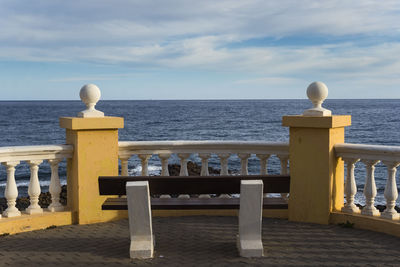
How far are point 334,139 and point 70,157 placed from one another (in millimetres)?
3745

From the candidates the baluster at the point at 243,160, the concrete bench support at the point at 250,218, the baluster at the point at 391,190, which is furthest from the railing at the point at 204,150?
the concrete bench support at the point at 250,218

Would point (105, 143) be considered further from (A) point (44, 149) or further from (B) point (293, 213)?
(B) point (293, 213)

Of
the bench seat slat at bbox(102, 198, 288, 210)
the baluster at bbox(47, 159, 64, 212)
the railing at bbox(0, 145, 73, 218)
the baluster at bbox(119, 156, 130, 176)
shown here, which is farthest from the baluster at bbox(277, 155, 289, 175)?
the baluster at bbox(47, 159, 64, 212)

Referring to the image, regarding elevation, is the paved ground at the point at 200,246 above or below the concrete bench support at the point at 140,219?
below

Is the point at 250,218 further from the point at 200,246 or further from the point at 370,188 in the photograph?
the point at 370,188

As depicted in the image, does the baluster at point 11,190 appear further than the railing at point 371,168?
Yes

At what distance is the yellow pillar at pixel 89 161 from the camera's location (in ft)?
20.1

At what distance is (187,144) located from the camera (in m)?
6.71

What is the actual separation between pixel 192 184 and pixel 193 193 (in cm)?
11

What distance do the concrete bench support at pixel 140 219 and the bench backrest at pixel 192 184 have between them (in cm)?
16

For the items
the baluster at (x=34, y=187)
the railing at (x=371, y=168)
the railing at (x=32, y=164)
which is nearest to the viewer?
the railing at (x=371, y=168)

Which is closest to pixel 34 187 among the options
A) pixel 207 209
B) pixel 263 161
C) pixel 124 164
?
pixel 124 164

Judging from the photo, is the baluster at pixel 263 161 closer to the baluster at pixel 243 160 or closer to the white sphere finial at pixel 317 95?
the baluster at pixel 243 160

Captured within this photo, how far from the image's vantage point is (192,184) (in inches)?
192
